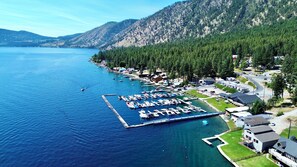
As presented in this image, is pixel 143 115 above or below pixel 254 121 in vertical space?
below

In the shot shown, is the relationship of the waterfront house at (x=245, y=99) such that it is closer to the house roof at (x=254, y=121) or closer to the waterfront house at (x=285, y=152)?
the house roof at (x=254, y=121)

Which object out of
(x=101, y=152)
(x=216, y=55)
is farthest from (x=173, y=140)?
(x=216, y=55)

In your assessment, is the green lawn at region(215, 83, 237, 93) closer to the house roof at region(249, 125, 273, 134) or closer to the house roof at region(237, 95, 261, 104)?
the house roof at region(237, 95, 261, 104)

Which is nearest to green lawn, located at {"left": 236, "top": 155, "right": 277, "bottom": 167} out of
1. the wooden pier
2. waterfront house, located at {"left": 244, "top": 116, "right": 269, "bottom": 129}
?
waterfront house, located at {"left": 244, "top": 116, "right": 269, "bottom": 129}

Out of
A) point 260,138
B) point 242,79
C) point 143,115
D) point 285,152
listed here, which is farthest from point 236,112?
point 242,79

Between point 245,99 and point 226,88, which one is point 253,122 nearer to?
point 245,99

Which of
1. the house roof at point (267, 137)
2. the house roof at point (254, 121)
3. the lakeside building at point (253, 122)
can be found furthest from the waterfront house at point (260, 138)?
the house roof at point (254, 121)
